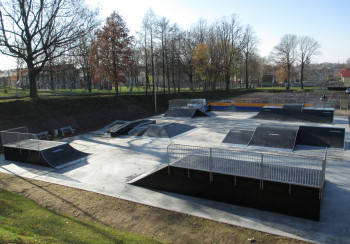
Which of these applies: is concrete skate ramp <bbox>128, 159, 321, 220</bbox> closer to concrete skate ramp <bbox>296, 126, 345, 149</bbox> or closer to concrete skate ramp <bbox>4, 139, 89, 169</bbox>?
concrete skate ramp <bbox>4, 139, 89, 169</bbox>

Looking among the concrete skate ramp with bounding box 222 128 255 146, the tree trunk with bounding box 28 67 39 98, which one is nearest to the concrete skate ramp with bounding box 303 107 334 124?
the concrete skate ramp with bounding box 222 128 255 146

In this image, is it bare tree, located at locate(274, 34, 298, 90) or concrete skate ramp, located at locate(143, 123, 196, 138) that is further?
bare tree, located at locate(274, 34, 298, 90)

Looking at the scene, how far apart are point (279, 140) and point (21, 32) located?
1034 inches

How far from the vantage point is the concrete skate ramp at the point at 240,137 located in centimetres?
1669

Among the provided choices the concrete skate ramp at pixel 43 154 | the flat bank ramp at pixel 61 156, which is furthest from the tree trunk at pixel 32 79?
the flat bank ramp at pixel 61 156

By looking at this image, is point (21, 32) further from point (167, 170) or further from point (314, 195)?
point (314, 195)

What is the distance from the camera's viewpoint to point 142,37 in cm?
4078

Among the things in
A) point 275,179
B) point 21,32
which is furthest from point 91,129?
point 275,179

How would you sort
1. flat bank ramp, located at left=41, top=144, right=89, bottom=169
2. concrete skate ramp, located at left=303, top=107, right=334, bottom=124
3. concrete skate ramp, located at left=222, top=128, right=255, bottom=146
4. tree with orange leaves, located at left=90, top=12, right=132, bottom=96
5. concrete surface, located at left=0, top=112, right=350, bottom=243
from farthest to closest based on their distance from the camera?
1. tree with orange leaves, located at left=90, top=12, right=132, bottom=96
2. concrete skate ramp, located at left=303, top=107, right=334, bottom=124
3. concrete skate ramp, located at left=222, top=128, right=255, bottom=146
4. flat bank ramp, located at left=41, top=144, right=89, bottom=169
5. concrete surface, located at left=0, top=112, right=350, bottom=243

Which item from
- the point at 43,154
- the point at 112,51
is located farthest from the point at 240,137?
the point at 112,51

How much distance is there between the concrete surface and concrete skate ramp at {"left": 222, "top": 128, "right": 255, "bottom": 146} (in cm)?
74

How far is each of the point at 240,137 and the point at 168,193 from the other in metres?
8.84

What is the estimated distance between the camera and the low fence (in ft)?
26.4

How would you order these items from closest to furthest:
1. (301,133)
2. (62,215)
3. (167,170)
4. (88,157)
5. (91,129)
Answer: (62,215)
(167,170)
(88,157)
(301,133)
(91,129)
